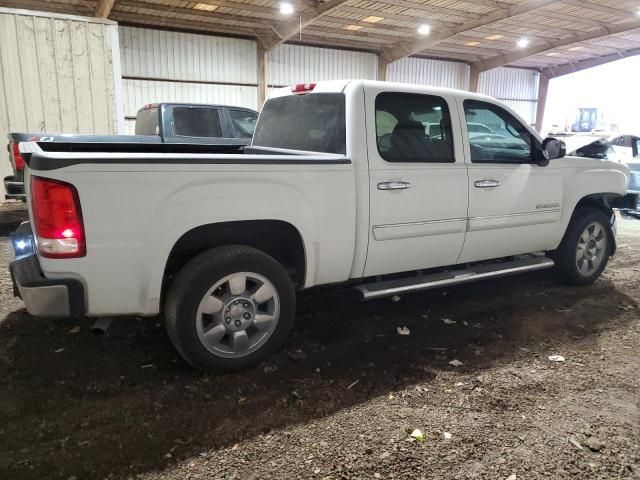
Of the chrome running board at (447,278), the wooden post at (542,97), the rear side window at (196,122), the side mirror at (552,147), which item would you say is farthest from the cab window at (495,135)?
the wooden post at (542,97)

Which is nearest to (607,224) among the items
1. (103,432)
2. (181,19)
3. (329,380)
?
(329,380)

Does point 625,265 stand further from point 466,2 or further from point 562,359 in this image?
point 466,2

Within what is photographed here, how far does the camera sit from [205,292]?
114 inches

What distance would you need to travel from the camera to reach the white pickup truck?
2557mm

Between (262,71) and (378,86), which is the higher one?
(262,71)

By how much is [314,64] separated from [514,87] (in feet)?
38.9

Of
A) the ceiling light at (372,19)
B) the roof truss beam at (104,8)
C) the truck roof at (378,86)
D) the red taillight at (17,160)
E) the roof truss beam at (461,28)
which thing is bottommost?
the red taillight at (17,160)

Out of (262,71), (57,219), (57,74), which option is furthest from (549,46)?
(57,219)

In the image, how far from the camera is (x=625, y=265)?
5.96 meters

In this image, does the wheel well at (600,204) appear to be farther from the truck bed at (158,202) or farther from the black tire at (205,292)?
the black tire at (205,292)

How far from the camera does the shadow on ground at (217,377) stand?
2.43 meters

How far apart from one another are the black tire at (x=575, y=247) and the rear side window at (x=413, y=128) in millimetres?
1848

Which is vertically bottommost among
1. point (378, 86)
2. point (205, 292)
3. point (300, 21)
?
point (205, 292)

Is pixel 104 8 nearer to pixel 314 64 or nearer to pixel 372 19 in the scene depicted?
pixel 372 19
